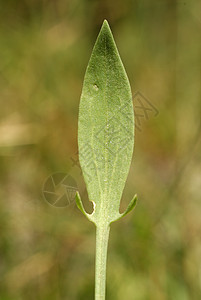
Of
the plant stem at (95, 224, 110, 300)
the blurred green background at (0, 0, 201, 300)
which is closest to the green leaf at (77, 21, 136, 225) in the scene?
the plant stem at (95, 224, 110, 300)

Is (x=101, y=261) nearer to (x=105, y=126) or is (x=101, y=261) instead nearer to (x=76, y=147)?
(x=105, y=126)

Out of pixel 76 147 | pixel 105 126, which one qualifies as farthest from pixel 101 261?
pixel 76 147

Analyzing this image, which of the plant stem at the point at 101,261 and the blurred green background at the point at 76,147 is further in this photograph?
the blurred green background at the point at 76,147

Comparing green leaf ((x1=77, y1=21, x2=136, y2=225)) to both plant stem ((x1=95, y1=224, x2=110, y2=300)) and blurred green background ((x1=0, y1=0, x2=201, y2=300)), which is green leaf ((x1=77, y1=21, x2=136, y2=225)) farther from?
blurred green background ((x1=0, y1=0, x2=201, y2=300))

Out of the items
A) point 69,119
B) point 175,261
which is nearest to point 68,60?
point 69,119

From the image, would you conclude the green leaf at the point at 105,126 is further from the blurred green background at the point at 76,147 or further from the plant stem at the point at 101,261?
the blurred green background at the point at 76,147

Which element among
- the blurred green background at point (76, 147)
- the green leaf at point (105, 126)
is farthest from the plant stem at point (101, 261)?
the blurred green background at point (76, 147)
